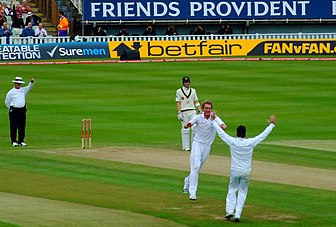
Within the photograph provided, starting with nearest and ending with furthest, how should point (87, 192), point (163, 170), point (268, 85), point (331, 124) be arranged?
point (87, 192)
point (163, 170)
point (331, 124)
point (268, 85)

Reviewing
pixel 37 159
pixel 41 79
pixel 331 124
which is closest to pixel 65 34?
pixel 41 79

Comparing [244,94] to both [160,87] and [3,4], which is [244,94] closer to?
[160,87]

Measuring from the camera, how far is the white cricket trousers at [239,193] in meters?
18.4

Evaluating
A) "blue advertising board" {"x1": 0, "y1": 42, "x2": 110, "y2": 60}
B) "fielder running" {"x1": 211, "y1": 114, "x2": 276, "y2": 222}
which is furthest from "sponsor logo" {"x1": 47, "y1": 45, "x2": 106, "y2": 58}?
"fielder running" {"x1": 211, "y1": 114, "x2": 276, "y2": 222}

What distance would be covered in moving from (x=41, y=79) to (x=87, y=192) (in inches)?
982

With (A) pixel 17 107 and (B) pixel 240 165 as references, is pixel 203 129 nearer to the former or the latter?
(B) pixel 240 165

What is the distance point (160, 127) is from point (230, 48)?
77.3 feet

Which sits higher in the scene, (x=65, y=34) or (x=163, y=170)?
(x=65, y=34)

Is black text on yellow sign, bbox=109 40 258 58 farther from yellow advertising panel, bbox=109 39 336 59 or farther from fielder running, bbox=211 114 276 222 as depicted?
fielder running, bbox=211 114 276 222

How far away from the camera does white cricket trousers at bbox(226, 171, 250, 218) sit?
18.4 m

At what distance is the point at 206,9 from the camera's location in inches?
2470

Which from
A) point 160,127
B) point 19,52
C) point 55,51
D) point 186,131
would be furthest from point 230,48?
point 186,131

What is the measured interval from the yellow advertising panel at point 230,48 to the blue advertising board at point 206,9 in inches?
260

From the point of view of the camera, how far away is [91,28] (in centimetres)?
6219
